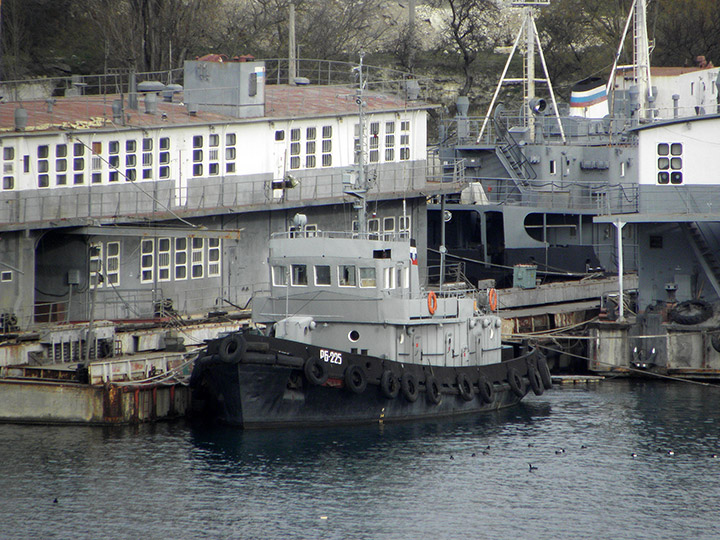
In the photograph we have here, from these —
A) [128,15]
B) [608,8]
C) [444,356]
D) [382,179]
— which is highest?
[608,8]

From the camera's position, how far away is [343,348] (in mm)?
29672

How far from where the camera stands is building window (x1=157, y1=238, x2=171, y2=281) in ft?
117

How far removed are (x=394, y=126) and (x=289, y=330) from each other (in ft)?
47.3

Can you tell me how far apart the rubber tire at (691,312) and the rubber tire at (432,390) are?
8975 millimetres

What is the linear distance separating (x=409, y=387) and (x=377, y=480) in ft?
14.6

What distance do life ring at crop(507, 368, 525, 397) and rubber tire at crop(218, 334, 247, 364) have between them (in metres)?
8.01

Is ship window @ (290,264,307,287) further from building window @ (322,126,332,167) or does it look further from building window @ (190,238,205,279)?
building window @ (322,126,332,167)

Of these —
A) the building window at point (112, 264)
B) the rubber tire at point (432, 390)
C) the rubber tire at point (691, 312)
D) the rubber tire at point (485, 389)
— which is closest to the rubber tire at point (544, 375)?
the rubber tire at point (485, 389)

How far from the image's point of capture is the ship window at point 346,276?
1167 inches

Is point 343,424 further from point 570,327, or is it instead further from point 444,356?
point 570,327

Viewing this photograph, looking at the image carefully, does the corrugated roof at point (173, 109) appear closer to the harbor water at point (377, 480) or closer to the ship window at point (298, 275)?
the ship window at point (298, 275)

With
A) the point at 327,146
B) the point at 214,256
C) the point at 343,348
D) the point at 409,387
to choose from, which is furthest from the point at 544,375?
the point at 327,146

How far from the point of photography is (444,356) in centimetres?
3117

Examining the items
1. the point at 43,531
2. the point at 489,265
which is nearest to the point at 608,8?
the point at 489,265
